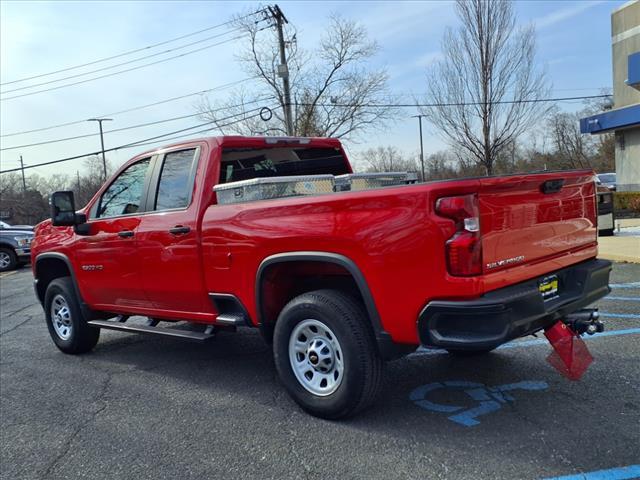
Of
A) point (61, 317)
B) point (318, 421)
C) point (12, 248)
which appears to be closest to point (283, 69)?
point (12, 248)

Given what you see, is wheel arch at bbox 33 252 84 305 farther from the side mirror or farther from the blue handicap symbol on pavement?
the blue handicap symbol on pavement

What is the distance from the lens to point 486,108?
16234 millimetres

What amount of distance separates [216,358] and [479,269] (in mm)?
3256

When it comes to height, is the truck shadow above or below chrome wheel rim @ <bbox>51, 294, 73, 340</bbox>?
below

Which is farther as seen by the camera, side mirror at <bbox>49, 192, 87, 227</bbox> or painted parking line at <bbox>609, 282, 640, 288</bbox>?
painted parking line at <bbox>609, 282, 640, 288</bbox>

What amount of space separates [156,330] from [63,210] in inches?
61.6

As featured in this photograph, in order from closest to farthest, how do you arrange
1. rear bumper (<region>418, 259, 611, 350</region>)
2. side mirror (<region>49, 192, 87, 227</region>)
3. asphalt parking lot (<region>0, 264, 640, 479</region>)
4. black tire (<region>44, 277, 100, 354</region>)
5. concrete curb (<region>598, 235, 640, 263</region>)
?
rear bumper (<region>418, 259, 611, 350</region>), asphalt parking lot (<region>0, 264, 640, 479</region>), side mirror (<region>49, 192, 87, 227</region>), black tire (<region>44, 277, 100, 354</region>), concrete curb (<region>598, 235, 640, 263</region>)

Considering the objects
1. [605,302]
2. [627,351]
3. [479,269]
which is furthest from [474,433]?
[605,302]

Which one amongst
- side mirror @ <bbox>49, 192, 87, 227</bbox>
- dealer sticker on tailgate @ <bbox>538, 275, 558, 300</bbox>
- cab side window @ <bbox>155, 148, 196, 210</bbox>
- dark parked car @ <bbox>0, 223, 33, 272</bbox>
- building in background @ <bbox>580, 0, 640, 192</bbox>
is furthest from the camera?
building in background @ <bbox>580, 0, 640, 192</bbox>

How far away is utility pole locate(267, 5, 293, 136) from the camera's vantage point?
24812 millimetres

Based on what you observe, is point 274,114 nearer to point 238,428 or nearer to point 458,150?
point 458,150

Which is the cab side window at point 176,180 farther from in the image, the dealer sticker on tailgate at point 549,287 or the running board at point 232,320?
the dealer sticker on tailgate at point 549,287

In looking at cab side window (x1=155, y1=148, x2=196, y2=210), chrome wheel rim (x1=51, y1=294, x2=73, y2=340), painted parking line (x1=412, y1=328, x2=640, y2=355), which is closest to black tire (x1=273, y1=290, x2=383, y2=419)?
cab side window (x1=155, y1=148, x2=196, y2=210)

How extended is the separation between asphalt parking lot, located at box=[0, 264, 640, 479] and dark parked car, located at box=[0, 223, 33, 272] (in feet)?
40.6
